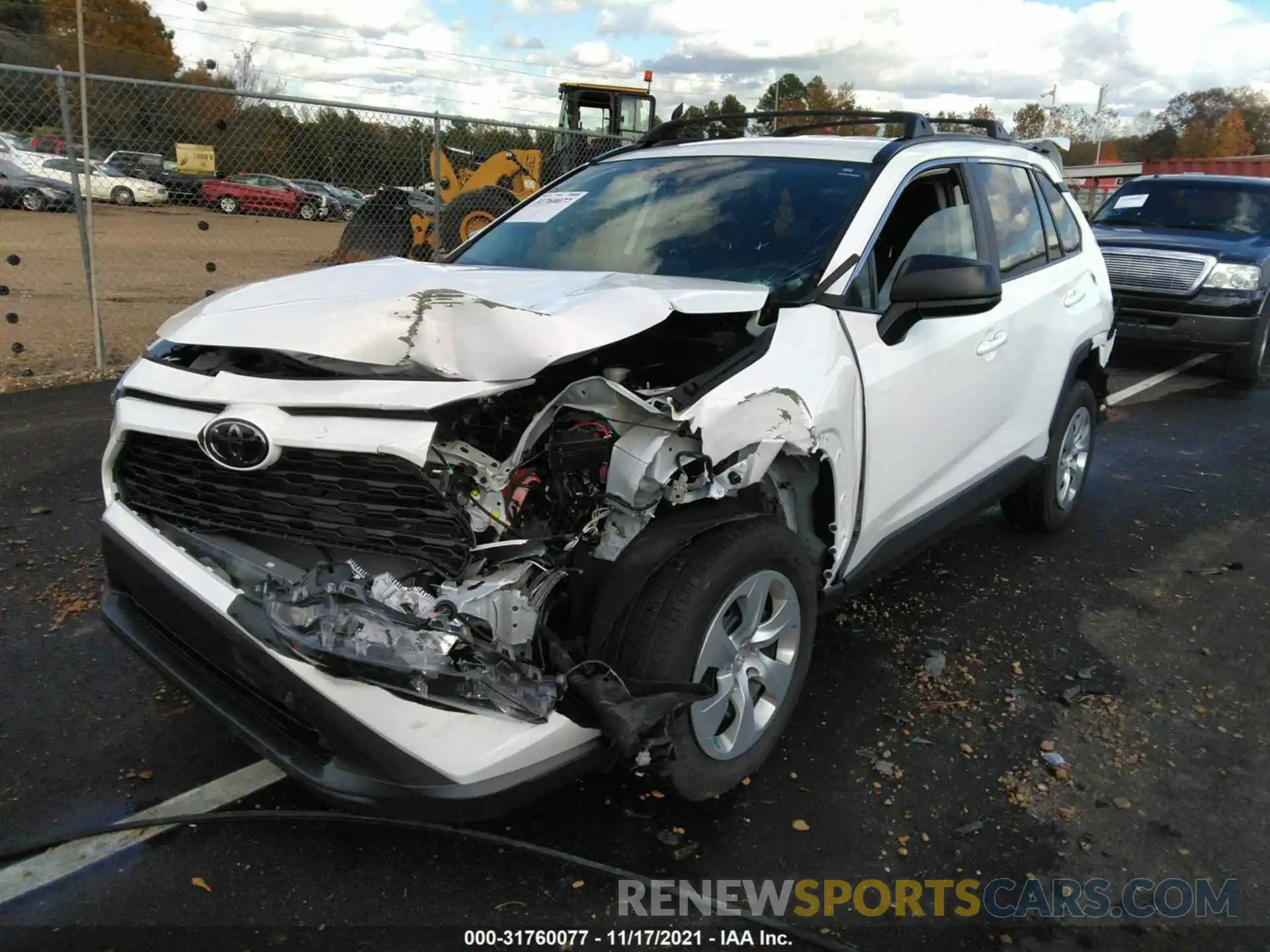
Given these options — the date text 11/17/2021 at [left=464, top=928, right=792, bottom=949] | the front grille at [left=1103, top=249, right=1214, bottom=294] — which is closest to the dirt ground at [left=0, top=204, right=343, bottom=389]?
the date text 11/17/2021 at [left=464, top=928, right=792, bottom=949]

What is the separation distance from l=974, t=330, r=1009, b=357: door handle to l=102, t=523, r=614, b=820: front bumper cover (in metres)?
2.28

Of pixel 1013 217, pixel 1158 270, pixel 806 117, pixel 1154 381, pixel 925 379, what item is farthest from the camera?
pixel 1154 381

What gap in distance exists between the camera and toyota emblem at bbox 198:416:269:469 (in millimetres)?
2262

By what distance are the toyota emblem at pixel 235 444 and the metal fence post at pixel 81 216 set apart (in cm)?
603

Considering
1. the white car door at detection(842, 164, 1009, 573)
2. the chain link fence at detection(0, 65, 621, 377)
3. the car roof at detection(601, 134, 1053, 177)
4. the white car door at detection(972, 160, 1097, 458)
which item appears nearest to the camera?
the white car door at detection(842, 164, 1009, 573)

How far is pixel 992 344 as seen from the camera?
379cm

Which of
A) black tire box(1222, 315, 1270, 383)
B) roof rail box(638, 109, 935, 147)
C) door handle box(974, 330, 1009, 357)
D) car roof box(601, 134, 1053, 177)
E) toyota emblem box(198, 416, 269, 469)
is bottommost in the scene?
black tire box(1222, 315, 1270, 383)

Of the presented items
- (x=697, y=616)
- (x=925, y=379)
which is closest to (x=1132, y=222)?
(x=925, y=379)

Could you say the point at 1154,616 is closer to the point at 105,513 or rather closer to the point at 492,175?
the point at 105,513

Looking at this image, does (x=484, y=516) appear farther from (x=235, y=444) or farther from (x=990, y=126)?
(x=990, y=126)

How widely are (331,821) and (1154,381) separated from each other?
9126mm

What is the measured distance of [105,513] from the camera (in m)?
2.75

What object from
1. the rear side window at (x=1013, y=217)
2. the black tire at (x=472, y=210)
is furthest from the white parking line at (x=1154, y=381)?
the black tire at (x=472, y=210)

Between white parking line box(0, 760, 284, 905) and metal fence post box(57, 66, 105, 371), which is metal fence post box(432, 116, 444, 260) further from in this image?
white parking line box(0, 760, 284, 905)
